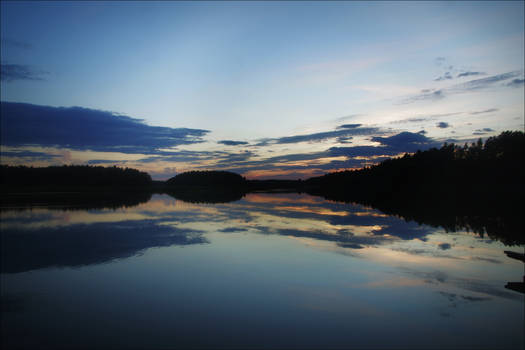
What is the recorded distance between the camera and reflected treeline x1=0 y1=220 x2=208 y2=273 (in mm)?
11953

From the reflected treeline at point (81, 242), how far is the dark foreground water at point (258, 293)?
0.10 metres

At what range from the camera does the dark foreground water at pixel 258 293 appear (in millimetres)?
6445

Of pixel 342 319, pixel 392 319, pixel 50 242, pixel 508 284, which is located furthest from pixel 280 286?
pixel 50 242

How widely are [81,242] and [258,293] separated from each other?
1137 centimetres

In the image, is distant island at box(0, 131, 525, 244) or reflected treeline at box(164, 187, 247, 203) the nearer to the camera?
distant island at box(0, 131, 525, 244)

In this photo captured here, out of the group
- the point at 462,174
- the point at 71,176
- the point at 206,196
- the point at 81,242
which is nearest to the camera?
the point at 81,242

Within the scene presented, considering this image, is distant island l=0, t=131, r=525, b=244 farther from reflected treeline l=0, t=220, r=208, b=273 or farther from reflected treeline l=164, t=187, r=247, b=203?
reflected treeline l=0, t=220, r=208, b=273

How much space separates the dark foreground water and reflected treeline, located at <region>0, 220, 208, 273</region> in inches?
3.9

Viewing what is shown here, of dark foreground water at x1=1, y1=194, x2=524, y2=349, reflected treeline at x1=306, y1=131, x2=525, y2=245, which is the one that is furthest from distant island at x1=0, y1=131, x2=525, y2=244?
dark foreground water at x1=1, y1=194, x2=524, y2=349

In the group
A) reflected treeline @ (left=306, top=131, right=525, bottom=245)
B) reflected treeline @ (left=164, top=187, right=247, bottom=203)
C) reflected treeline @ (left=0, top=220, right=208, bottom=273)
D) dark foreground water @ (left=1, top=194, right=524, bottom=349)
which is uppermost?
reflected treeline @ (left=306, top=131, right=525, bottom=245)

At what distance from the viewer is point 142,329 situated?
262 inches

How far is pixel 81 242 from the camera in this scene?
1553 cm

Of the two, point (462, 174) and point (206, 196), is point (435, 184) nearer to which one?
point (462, 174)

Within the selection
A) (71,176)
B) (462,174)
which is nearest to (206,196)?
(462,174)
